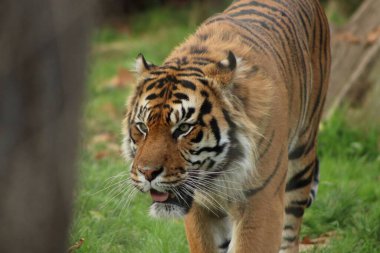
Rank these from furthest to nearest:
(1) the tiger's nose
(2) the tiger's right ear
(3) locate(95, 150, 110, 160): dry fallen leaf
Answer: (3) locate(95, 150, 110, 160): dry fallen leaf
(2) the tiger's right ear
(1) the tiger's nose

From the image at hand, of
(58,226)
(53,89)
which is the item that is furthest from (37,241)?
(53,89)

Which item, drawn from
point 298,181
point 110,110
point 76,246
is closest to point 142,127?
point 76,246

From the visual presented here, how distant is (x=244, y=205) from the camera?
4.54 meters

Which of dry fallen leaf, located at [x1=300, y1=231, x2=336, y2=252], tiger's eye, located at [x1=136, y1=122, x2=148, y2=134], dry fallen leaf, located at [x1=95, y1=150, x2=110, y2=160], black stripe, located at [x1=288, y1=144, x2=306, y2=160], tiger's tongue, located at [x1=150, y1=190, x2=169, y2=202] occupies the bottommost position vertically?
dry fallen leaf, located at [x1=300, y1=231, x2=336, y2=252]

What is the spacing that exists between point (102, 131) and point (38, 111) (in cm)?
705

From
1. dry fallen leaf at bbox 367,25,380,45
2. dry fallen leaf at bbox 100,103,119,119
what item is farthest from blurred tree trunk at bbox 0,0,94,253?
dry fallen leaf at bbox 100,103,119,119

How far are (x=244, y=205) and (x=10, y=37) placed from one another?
2.46m

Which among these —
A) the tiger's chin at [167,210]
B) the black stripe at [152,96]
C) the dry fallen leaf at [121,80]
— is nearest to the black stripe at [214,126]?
the black stripe at [152,96]

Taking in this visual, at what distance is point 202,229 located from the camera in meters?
4.79

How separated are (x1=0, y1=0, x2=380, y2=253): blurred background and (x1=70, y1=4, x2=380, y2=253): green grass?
12mm

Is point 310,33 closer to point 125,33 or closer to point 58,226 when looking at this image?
point 58,226

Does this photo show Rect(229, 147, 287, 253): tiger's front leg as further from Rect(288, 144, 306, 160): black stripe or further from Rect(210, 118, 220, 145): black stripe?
Rect(288, 144, 306, 160): black stripe

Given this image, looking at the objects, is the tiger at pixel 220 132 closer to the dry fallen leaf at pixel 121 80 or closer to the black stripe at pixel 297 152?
the black stripe at pixel 297 152

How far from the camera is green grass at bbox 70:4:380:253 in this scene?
5.49 meters
